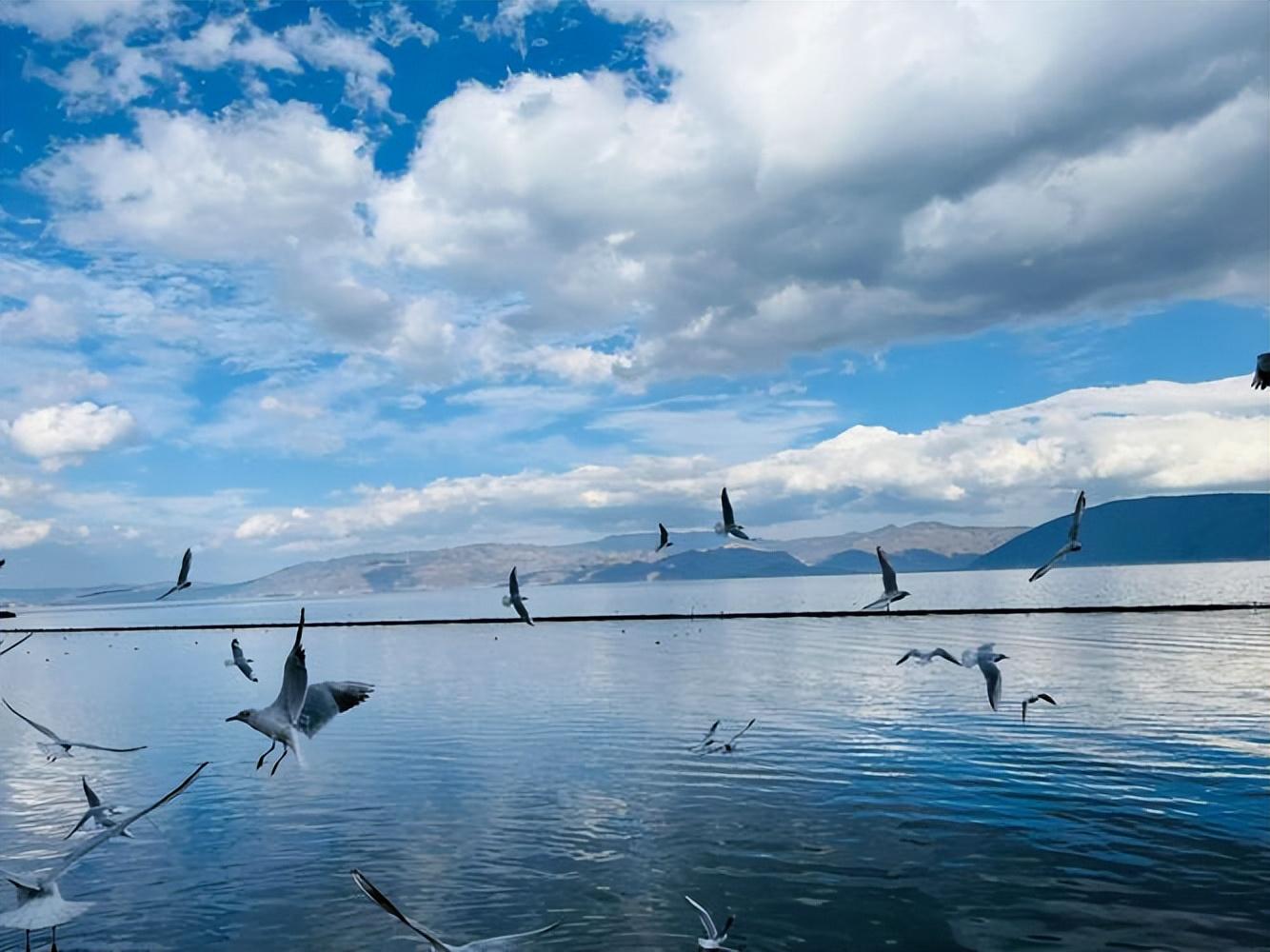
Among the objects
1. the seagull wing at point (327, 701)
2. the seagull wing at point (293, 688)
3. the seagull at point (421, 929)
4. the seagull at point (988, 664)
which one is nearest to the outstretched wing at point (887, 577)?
the seagull at point (988, 664)

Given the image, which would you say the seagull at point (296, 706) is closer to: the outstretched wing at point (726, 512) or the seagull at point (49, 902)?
the seagull at point (49, 902)

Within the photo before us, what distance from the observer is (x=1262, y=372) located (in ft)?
50.4

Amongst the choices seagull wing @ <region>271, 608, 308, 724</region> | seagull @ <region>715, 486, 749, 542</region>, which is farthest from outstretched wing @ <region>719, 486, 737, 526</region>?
seagull wing @ <region>271, 608, 308, 724</region>

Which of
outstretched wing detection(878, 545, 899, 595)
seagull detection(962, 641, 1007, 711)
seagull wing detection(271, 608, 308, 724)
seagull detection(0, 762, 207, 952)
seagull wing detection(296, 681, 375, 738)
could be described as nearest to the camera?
seagull detection(0, 762, 207, 952)

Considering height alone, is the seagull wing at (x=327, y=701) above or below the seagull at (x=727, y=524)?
below

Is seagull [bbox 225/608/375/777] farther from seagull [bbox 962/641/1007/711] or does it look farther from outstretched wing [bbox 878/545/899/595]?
outstretched wing [bbox 878/545/899/595]

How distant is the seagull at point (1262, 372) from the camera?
15.2 metres

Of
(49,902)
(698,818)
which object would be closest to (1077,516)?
(698,818)

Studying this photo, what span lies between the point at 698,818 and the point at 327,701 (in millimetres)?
13742

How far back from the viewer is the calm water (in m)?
17.6

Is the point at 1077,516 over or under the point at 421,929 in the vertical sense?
over

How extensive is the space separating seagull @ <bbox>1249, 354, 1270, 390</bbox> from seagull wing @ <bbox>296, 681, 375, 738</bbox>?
601 inches

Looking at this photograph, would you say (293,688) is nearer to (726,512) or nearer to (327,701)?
(327,701)

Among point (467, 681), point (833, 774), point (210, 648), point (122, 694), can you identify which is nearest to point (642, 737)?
point (833, 774)
